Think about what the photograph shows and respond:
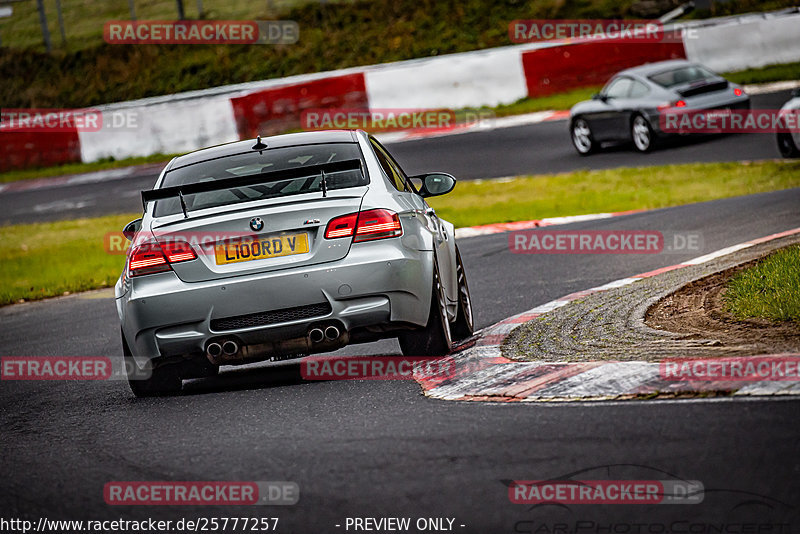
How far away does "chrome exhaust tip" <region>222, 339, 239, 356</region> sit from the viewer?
21.8 ft

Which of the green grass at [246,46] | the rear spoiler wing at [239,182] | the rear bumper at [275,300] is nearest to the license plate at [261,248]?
the rear bumper at [275,300]

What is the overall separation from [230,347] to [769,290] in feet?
10.8

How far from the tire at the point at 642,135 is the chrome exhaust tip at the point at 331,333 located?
48.0 ft

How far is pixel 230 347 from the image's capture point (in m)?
6.65

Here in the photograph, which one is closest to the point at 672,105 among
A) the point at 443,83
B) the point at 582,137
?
the point at 582,137

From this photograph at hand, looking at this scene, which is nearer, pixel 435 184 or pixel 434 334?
pixel 434 334

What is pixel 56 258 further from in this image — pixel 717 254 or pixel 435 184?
pixel 435 184

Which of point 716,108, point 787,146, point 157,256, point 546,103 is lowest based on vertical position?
point 787,146

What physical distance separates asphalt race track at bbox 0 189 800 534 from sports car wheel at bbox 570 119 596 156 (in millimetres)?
14544

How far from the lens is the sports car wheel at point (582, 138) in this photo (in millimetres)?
21484

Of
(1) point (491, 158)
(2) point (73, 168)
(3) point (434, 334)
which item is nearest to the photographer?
(3) point (434, 334)

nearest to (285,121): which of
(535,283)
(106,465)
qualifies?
(535,283)

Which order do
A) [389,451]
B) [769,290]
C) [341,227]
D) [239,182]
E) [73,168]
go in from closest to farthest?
[389,451], [341,227], [239,182], [769,290], [73,168]

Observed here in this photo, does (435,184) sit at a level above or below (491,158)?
above
